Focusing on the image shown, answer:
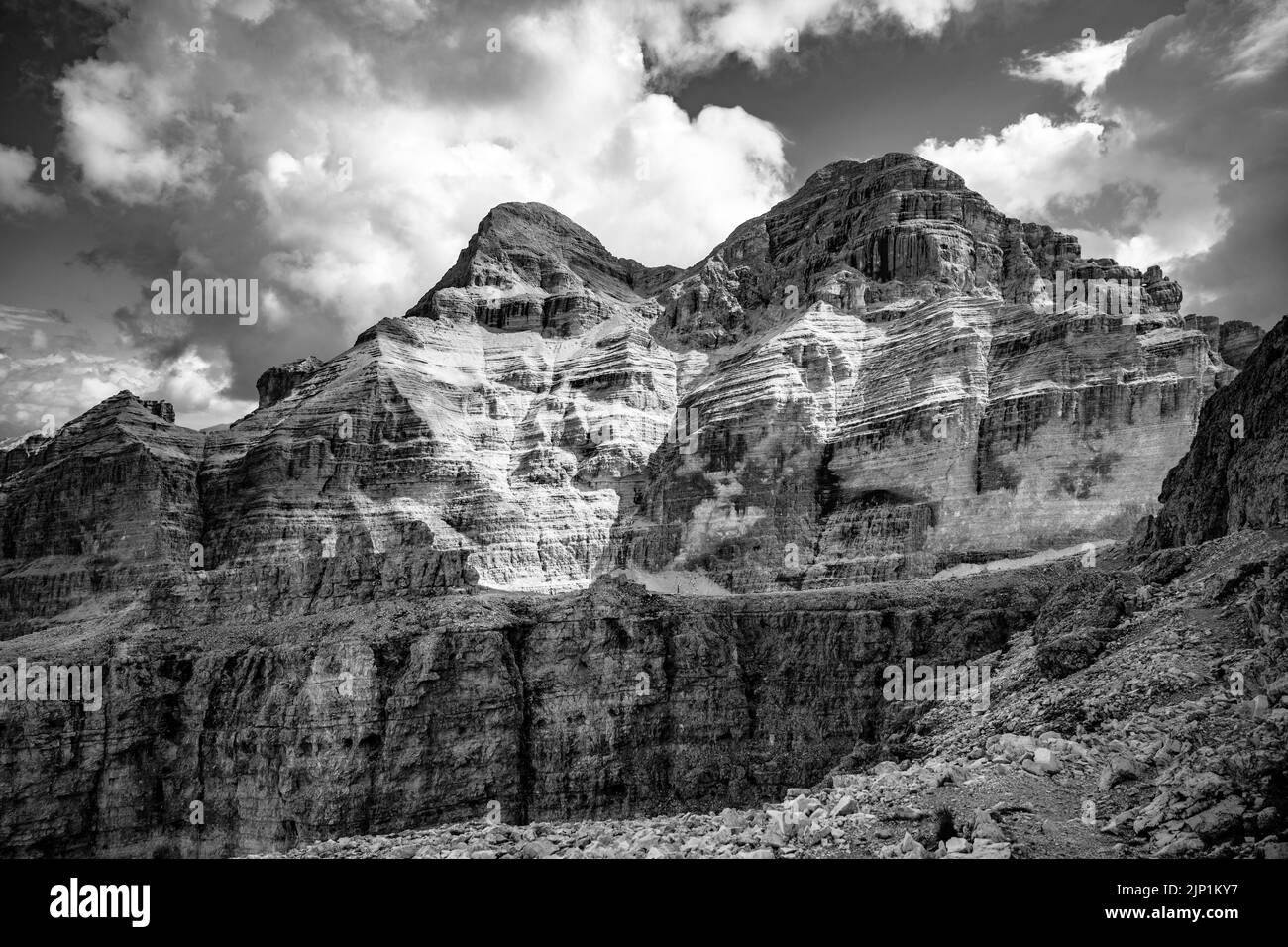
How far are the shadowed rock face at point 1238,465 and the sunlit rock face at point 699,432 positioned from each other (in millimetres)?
36919

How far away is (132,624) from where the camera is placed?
332 feet

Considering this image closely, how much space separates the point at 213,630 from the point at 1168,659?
8245 cm

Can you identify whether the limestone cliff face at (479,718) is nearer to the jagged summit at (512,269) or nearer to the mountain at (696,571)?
the mountain at (696,571)

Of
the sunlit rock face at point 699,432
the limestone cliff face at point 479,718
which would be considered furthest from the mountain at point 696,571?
the sunlit rock face at point 699,432

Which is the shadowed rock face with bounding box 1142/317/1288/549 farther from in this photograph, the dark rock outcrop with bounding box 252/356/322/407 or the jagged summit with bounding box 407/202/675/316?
the dark rock outcrop with bounding box 252/356/322/407

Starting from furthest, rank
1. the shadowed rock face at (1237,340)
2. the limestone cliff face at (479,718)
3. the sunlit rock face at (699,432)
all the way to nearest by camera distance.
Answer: the shadowed rock face at (1237,340) < the sunlit rock face at (699,432) < the limestone cliff face at (479,718)

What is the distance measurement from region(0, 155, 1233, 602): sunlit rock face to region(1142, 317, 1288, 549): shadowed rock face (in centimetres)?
3692

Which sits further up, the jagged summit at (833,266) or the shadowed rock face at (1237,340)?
the jagged summit at (833,266)

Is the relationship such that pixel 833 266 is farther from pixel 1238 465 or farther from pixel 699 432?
pixel 1238 465

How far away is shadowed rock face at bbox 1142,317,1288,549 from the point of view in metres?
43.6

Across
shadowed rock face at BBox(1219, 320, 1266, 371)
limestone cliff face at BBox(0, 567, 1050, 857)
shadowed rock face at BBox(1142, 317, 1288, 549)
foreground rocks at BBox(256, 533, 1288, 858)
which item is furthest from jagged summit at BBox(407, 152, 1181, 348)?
foreground rocks at BBox(256, 533, 1288, 858)

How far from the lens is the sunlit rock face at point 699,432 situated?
10088cm

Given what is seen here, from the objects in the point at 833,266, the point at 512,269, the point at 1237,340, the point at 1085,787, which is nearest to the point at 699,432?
the point at 833,266
